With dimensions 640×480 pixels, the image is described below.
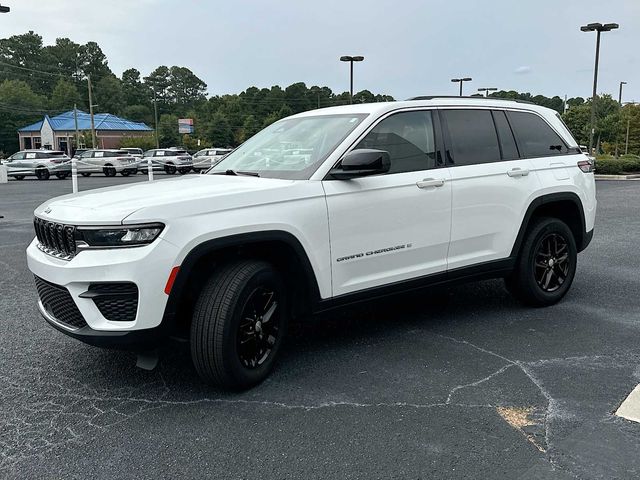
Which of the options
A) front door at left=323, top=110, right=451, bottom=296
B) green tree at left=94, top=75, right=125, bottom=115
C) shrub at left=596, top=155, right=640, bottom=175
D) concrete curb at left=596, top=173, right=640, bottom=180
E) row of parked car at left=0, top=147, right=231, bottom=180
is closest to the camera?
front door at left=323, top=110, right=451, bottom=296

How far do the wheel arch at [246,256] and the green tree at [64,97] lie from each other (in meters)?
106

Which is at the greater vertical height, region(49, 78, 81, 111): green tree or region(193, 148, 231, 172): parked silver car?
region(49, 78, 81, 111): green tree

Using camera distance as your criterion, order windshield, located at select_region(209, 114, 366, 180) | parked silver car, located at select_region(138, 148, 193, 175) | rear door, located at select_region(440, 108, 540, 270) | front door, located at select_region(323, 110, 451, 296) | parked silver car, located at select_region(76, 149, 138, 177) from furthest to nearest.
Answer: parked silver car, located at select_region(138, 148, 193, 175) < parked silver car, located at select_region(76, 149, 138, 177) < rear door, located at select_region(440, 108, 540, 270) < windshield, located at select_region(209, 114, 366, 180) < front door, located at select_region(323, 110, 451, 296)

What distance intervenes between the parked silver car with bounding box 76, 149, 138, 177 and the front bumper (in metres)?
33.3

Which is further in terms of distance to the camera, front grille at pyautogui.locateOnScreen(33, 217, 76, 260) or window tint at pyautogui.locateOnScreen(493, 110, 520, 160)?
window tint at pyautogui.locateOnScreen(493, 110, 520, 160)

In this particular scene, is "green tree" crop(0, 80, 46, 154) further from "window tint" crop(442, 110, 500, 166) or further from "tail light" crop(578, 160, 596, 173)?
"tail light" crop(578, 160, 596, 173)

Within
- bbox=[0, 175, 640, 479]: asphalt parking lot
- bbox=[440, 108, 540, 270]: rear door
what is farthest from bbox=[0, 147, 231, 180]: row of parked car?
bbox=[0, 175, 640, 479]: asphalt parking lot

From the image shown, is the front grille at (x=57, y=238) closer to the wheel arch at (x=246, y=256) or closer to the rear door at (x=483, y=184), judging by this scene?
the wheel arch at (x=246, y=256)

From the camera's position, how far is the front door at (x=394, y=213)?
4051mm

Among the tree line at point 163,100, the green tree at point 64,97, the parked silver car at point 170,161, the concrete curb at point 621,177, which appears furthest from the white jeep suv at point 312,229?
the green tree at point 64,97

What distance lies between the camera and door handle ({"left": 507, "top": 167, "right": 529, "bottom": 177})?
5063mm

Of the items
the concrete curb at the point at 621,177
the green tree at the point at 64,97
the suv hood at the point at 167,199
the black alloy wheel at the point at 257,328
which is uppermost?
the green tree at the point at 64,97

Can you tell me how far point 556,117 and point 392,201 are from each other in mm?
2560

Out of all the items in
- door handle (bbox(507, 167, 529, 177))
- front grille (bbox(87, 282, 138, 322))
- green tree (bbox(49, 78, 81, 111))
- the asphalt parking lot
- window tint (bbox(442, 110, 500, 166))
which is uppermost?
green tree (bbox(49, 78, 81, 111))
